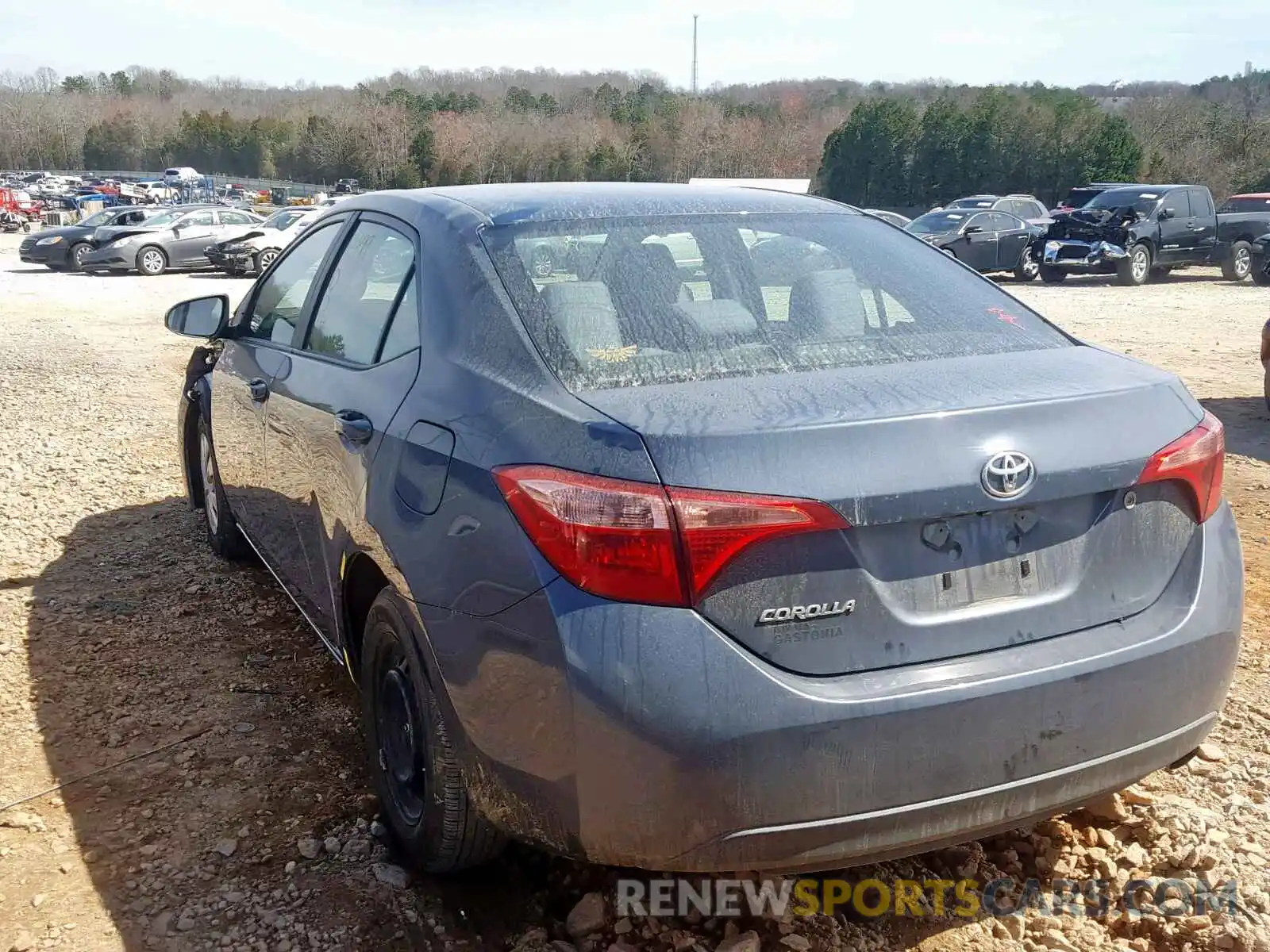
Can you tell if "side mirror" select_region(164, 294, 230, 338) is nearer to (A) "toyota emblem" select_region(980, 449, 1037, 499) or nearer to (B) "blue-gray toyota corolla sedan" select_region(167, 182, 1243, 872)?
(B) "blue-gray toyota corolla sedan" select_region(167, 182, 1243, 872)

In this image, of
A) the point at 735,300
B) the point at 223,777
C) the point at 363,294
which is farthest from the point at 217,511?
the point at 735,300

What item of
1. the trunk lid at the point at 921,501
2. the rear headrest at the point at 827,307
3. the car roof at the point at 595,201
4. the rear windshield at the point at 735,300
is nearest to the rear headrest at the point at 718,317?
the rear windshield at the point at 735,300

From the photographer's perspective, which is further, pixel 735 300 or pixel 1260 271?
pixel 1260 271

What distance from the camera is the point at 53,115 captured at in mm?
133750

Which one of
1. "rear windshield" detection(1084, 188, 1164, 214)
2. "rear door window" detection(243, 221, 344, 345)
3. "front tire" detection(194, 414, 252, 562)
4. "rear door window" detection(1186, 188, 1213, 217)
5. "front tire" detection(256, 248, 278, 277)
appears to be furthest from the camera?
"front tire" detection(256, 248, 278, 277)

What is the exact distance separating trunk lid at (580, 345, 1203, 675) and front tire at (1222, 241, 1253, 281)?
2384cm

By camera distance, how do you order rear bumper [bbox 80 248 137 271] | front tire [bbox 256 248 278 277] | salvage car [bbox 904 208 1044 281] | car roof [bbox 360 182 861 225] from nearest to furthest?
car roof [bbox 360 182 861 225]
salvage car [bbox 904 208 1044 281]
front tire [bbox 256 248 278 277]
rear bumper [bbox 80 248 137 271]

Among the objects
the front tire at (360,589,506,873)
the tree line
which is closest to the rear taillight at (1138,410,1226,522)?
the front tire at (360,589,506,873)

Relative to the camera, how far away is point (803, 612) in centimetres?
203

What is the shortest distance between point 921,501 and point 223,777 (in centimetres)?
235

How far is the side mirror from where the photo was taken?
456cm

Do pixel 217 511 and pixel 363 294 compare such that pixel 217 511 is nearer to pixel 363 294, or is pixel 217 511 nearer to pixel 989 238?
pixel 363 294

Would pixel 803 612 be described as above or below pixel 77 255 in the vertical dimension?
above

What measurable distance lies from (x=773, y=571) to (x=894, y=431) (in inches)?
14.0
